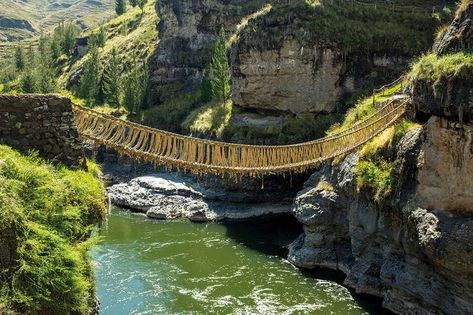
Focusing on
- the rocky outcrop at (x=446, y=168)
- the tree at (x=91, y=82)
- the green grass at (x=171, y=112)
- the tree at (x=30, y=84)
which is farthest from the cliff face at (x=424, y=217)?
the tree at (x=91, y=82)

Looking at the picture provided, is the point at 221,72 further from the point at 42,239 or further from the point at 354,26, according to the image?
the point at 42,239

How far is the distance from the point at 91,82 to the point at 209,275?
36509mm

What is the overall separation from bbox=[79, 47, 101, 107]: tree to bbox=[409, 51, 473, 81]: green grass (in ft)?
133

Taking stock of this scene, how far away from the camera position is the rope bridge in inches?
449

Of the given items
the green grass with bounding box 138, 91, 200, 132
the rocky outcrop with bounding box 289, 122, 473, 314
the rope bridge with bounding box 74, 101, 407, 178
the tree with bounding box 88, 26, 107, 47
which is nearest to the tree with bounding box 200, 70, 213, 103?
the green grass with bounding box 138, 91, 200, 132

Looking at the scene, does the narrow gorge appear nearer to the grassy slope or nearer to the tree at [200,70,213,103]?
the tree at [200,70,213,103]

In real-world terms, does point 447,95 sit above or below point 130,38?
below

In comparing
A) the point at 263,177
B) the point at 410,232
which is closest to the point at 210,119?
the point at 263,177

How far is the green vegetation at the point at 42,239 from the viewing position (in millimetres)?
6148

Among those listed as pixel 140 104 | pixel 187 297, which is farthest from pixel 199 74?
pixel 187 297

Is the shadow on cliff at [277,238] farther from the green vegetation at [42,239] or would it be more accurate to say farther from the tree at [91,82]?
the tree at [91,82]

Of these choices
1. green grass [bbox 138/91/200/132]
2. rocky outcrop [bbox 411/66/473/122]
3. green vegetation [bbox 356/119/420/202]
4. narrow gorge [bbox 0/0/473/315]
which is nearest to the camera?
narrow gorge [bbox 0/0/473/315]

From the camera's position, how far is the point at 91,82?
5097cm

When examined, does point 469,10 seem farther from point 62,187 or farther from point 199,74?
point 199,74
